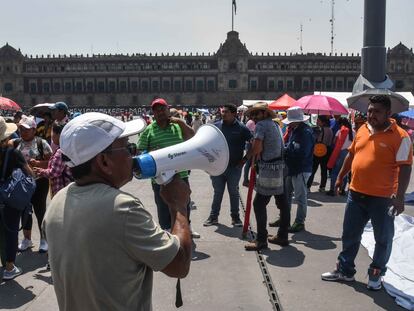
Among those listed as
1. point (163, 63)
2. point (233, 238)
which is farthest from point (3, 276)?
point (163, 63)

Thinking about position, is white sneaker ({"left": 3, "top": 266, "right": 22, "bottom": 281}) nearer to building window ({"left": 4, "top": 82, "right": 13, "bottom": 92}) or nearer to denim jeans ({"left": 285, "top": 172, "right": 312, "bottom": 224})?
denim jeans ({"left": 285, "top": 172, "right": 312, "bottom": 224})

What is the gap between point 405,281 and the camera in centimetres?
385

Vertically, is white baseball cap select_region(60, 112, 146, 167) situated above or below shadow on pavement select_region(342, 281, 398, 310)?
above

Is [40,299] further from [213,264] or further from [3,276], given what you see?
[213,264]

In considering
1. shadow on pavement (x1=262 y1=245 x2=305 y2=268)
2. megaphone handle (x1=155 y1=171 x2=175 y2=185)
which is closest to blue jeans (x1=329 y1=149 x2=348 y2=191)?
shadow on pavement (x1=262 y1=245 x2=305 y2=268)

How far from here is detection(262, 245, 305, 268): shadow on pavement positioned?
439cm

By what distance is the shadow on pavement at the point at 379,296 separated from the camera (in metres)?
3.44

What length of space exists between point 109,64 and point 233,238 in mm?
74407

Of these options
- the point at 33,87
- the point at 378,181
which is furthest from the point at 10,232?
the point at 33,87

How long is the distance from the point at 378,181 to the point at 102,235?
111 inches

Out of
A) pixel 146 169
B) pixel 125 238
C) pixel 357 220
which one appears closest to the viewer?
pixel 125 238

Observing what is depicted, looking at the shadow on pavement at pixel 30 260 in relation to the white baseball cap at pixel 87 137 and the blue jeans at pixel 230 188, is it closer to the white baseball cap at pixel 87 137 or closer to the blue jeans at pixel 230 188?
the blue jeans at pixel 230 188

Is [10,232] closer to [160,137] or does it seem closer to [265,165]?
[160,137]

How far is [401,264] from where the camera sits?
4.24 metres
